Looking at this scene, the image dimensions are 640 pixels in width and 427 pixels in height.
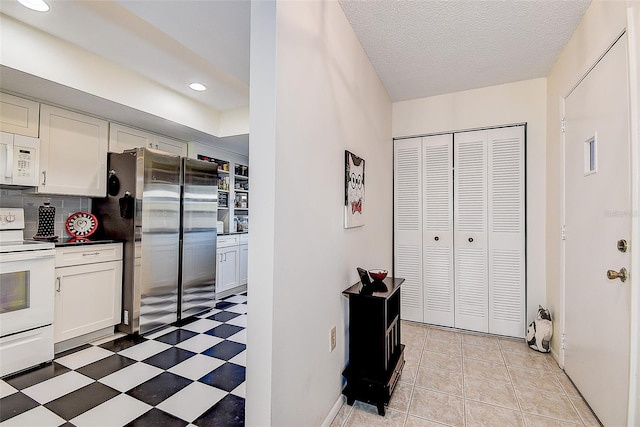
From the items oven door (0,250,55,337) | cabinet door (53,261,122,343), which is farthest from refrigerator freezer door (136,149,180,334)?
oven door (0,250,55,337)

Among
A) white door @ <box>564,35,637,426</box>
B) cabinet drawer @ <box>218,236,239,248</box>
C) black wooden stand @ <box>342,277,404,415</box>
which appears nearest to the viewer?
white door @ <box>564,35,637,426</box>

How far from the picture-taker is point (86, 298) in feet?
8.73

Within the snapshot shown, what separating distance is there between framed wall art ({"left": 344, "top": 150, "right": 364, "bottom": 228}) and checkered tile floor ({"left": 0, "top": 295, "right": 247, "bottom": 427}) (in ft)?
4.51

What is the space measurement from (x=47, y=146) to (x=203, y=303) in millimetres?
2166

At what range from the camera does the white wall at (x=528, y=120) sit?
9.15 ft

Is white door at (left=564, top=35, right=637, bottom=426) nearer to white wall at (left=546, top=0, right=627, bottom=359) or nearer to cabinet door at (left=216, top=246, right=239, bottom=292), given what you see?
white wall at (left=546, top=0, right=627, bottom=359)

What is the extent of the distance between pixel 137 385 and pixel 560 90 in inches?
153

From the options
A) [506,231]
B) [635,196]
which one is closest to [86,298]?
[635,196]

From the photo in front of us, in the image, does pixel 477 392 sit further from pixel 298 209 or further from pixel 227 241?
pixel 227 241

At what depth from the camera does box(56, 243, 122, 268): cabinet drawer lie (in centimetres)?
250

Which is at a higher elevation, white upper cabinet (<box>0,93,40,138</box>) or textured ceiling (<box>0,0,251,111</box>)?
textured ceiling (<box>0,0,251,111</box>)

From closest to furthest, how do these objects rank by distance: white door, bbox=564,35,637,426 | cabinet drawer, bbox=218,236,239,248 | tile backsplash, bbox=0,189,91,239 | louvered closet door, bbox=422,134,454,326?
1. white door, bbox=564,35,637,426
2. tile backsplash, bbox=0,189,91,239
3. louvered closet door, bbox=422,134,454,326
4. cabinet drawer, bbox=218,236,239,248

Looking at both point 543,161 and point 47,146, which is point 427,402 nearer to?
point 543,161

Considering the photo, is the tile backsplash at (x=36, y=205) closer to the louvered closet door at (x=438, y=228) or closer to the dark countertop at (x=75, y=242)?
the dark countertop at (x=75, y=242)
